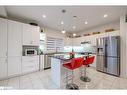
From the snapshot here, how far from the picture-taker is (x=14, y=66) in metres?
3.88

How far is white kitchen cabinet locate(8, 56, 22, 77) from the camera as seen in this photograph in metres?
3.74

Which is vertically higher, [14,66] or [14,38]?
[14,38]

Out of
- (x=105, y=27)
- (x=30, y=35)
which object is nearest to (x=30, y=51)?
(x=30, y=35)

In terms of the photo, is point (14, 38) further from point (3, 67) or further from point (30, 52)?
point (3, 67)

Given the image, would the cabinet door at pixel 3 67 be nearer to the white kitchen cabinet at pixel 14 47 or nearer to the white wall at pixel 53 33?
the white kitchen cabinet at pixel 14 47

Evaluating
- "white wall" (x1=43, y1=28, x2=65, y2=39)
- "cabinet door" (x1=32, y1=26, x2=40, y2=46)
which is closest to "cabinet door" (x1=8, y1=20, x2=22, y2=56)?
"cabinet door" (x1=32, y1=26, x2=40, y2=46)

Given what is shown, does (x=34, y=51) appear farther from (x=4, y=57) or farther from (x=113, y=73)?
(x=113, y=73)

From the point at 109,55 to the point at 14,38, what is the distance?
4.36m

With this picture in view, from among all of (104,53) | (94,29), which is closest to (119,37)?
(104,53)

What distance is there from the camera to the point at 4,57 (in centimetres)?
359

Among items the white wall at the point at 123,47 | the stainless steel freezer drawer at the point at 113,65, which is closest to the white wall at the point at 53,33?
the stainless steel freezer drawer at the point at 113,65

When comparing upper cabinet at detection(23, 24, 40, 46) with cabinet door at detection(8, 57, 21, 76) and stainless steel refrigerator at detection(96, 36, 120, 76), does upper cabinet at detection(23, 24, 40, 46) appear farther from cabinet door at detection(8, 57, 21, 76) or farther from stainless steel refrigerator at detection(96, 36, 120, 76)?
stainless steel refrigerator at detection(96, 36, 120, 76)

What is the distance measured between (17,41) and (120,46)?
4.53 m

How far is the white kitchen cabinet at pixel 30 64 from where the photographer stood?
4238mm
